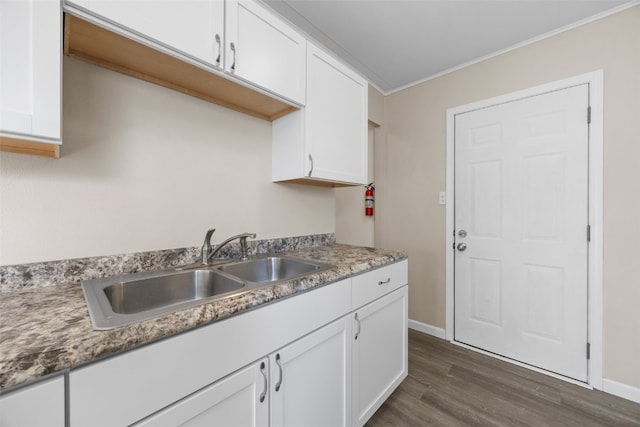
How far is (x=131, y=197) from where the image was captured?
117cm

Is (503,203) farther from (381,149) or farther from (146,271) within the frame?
(146,271)

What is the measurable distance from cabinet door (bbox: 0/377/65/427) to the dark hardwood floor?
58.1 inches

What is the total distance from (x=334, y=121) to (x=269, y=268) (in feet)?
3.28

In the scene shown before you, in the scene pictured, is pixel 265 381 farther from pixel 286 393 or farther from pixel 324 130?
pixel 324 130

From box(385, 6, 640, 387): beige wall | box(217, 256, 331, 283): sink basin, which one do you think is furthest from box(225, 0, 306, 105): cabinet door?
box(385, 6, 640, 387): beige wall

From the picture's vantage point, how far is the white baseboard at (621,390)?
1.64 m

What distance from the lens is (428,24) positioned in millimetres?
1858

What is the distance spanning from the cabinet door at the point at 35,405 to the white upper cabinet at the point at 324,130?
4.13ft

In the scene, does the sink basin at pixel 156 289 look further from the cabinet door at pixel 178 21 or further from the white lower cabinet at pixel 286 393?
the cabinet door at pixel 178 21

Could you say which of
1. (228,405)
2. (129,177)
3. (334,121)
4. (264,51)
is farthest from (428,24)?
(228,405)

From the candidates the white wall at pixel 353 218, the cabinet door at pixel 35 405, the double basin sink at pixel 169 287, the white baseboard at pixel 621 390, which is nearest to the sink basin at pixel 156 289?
the double basin sink at pixel 169 287

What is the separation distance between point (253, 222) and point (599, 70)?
8.18ft

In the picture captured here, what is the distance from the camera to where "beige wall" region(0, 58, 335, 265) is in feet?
3.14

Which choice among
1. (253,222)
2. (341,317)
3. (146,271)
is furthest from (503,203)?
(146,271)
